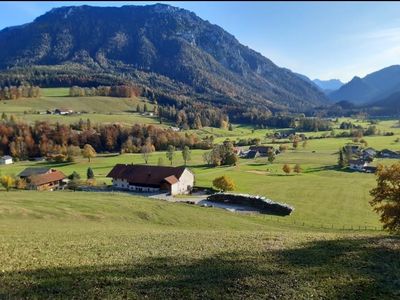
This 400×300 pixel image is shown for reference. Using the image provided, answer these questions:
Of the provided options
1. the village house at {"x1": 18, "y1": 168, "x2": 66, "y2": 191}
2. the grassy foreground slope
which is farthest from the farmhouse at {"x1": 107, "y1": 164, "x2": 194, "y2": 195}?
the grassy foreground slope

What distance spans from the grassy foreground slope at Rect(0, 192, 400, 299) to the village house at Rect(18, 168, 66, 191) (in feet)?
204

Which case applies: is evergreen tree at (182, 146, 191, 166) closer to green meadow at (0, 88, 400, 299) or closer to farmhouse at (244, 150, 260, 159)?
farmhouse at (244, 150, 260, 159)

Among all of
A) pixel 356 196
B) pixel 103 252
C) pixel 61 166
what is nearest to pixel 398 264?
pixel 103 252

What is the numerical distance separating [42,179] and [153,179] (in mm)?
29866

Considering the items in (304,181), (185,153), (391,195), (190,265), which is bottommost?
(304,181)

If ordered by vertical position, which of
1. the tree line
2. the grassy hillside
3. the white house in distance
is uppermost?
the tree line

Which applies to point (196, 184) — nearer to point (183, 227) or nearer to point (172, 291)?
point (183, 227)

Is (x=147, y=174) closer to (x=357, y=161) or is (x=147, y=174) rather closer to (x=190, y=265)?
(x=190, y=265)

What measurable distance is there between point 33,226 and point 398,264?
126 ft

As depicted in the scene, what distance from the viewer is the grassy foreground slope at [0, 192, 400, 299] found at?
72.9 ft

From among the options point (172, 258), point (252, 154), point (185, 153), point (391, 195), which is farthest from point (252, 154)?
point (172, 258)

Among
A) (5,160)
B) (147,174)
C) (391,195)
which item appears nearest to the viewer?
(391,195)

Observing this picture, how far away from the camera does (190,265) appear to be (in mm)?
27250

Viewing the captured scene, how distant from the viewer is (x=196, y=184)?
368 ft
